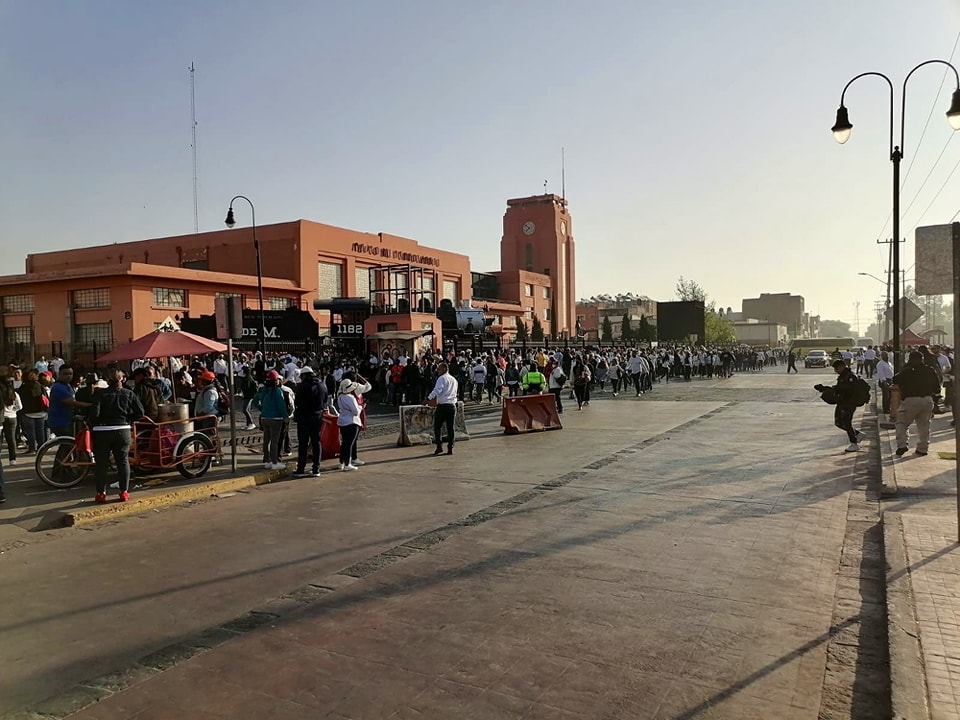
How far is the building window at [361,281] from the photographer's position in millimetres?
50263

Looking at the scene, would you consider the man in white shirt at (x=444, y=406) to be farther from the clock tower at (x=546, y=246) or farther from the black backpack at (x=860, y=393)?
the clock tower at (x=546, y=246)

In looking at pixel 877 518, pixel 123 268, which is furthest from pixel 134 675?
pixel 123 268

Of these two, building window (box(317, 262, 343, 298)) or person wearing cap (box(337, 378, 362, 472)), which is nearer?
person wearing cap (box(337, 378, 362, 472))

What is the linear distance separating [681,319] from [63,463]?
4610cm

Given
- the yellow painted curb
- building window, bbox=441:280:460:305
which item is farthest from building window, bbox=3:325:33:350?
the yellow painted curb

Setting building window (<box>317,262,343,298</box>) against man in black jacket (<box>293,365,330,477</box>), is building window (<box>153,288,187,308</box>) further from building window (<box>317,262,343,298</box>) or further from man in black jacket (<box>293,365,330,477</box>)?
man in black jacket (<box>293,365,330,477</box>)

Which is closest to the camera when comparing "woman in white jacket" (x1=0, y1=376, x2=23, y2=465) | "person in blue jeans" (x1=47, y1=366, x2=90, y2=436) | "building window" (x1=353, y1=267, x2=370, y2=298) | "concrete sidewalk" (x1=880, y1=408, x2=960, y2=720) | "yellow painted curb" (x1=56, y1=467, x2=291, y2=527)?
"concrete sidewalk" (x1=880, y1=408, x2=960, y2=720)

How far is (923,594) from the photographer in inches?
206

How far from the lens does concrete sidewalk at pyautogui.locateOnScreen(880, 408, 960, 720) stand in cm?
385

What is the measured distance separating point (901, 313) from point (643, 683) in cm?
1685

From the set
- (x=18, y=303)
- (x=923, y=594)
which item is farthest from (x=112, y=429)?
(x=18, y=303)

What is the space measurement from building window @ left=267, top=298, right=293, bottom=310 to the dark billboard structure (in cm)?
2666

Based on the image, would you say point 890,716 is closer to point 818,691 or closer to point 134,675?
point 818,691

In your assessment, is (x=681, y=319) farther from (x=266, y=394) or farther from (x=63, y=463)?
(x=63, y=463)
